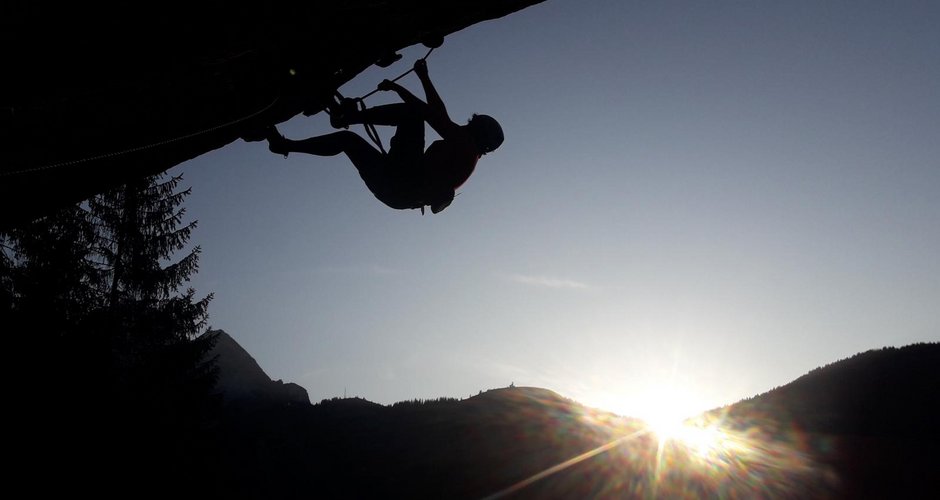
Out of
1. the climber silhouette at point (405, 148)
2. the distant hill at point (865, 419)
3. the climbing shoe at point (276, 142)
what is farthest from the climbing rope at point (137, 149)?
the distant hill at point (865, 419)

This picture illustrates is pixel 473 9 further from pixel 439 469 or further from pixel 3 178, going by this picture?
pixel 439 469

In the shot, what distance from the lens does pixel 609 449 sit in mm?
24484

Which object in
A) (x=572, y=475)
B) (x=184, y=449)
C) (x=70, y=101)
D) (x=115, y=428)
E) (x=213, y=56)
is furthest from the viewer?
(x=572, y=475)

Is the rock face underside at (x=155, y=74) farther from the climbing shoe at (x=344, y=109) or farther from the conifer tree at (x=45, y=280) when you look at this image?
the conifer tree at (x=45, y=280)

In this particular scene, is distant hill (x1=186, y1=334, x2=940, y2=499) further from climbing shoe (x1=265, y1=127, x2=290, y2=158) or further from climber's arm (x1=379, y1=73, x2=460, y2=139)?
climber's arm (x1=379, y1=73, x2=460, y2=139)

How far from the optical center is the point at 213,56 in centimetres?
356

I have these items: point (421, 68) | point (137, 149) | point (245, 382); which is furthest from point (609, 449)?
point (245, 382)

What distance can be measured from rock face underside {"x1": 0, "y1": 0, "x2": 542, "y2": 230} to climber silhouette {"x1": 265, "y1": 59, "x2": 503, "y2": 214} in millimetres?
401

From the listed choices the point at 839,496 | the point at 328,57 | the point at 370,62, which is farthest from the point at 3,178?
the point at 839,496

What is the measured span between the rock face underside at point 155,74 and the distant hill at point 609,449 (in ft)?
56.4

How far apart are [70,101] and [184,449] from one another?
680 inches

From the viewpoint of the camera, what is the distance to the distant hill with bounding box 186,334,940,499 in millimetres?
17719

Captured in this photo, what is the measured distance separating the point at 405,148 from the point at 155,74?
203 cm

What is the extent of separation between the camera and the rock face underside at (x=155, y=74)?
2959mm
